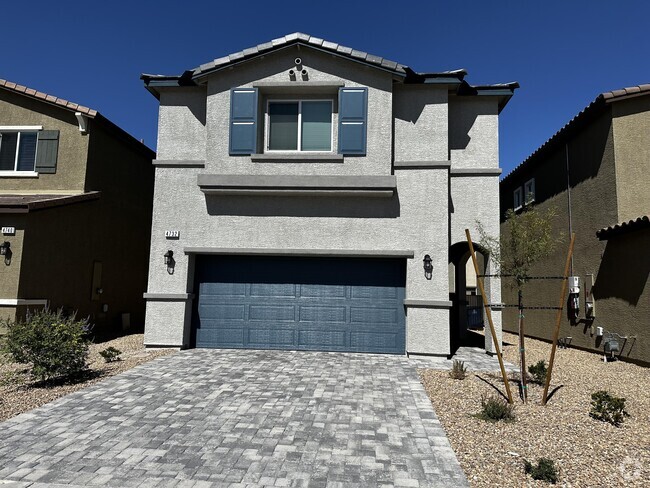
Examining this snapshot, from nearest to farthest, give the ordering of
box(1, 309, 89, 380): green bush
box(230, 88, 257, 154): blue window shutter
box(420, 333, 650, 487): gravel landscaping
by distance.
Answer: box(420, 333, 650, 487): gravel landscaping → box(1, 309, 89, 380): green bush → box(230, 88, 257, 154): blue window shutter

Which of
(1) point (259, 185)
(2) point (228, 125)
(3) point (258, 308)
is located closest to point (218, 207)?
(1) point (259, 185)

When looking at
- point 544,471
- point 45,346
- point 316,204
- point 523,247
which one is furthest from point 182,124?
point 544,471

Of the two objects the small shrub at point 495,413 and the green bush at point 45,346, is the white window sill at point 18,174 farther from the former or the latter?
the small shrub at point 495,413

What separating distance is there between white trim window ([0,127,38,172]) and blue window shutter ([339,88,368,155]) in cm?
1046

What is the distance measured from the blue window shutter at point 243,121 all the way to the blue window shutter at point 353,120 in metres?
2.35

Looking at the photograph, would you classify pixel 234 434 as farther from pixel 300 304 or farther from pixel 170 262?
pixel 170 262

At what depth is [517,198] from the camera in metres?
18.6

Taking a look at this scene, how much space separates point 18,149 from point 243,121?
27.9 feet

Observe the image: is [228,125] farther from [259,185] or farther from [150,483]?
[150,483]

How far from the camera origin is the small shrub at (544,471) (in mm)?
4445

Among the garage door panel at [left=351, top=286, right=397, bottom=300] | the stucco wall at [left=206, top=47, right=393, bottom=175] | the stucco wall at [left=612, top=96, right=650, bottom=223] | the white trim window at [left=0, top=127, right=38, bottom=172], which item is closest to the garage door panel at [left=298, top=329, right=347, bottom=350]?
the garage door panel at [left=351, top=286, right=397, bottom=300]

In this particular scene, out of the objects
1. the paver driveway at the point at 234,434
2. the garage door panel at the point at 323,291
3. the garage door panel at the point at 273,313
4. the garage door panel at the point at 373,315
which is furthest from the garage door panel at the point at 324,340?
the paver driveway at the point at 234,434

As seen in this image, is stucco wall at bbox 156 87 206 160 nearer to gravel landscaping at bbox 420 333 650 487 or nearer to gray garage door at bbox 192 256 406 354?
gray garage door at bbox 192 256 406 354

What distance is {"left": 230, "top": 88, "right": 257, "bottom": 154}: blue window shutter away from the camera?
11.3m
